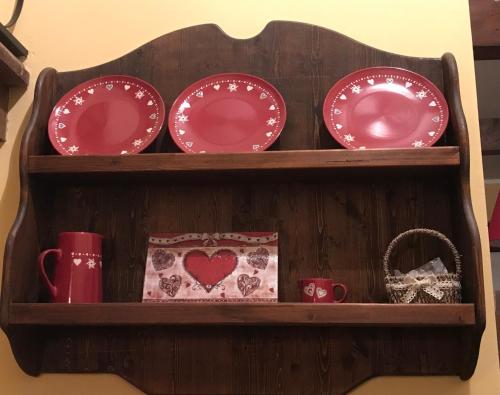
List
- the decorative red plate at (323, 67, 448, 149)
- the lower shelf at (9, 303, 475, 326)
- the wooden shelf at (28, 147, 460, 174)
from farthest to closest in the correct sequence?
the decorative red plate at (323, 67, 448, 149) < the wooden shelf at (28, 147, 460, 174) < the lower shelf at (9, 303, 475, 326)

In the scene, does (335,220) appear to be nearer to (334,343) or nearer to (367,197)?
(367,197)

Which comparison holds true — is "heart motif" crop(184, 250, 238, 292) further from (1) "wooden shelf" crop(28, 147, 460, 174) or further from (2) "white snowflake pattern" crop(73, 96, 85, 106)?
(2) "white snowflake pattern" crop(73, 96, 85, 106)

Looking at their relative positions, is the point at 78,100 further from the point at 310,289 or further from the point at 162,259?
the point at 310,289

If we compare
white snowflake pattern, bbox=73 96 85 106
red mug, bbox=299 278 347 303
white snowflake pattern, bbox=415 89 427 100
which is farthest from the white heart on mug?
white snowflake pattern, bbox=73 96 85 106

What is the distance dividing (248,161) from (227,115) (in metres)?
0.21

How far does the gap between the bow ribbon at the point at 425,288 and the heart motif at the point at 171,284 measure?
21.2 inches

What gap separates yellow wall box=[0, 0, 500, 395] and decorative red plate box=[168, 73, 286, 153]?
0.65 feet

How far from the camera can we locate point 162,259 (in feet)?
4.90

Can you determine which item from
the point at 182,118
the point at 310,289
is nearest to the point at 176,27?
the point at 182,118

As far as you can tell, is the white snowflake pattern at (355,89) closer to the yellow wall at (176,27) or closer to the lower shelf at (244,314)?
the yellow wall at (176,27)

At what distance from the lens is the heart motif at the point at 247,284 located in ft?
4.69

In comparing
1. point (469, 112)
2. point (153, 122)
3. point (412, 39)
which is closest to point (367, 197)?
point (469, 112)

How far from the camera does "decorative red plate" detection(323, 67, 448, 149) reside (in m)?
1.48

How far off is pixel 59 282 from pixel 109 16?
0.80m
